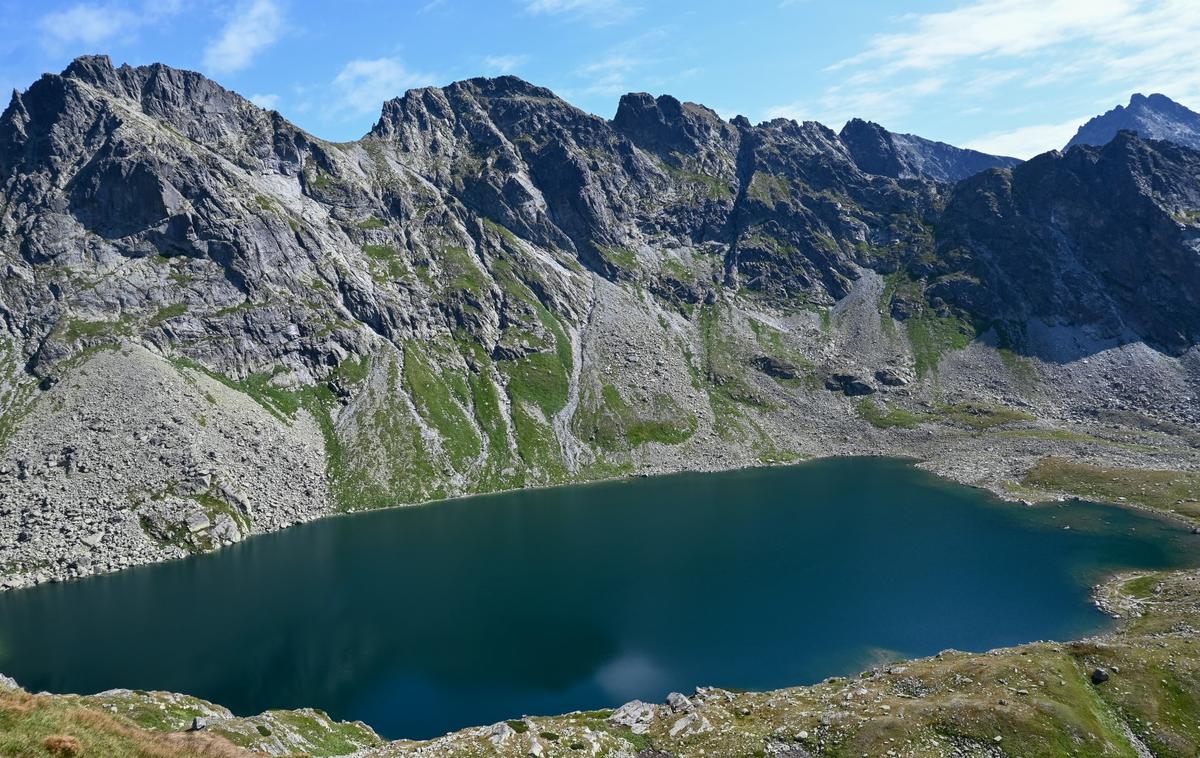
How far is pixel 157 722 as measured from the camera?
38.8 meters

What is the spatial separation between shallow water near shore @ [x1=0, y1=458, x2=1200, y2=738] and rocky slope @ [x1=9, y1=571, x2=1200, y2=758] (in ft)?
39.7

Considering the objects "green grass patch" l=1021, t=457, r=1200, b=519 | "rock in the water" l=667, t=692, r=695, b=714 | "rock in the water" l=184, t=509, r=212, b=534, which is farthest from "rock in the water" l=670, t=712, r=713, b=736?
"green grass patch" l=1021, t=457, r=1200, b=519

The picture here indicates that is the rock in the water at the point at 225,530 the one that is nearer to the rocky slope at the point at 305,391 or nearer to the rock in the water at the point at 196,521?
the rocky slope at the point at 305,391

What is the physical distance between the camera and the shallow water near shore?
198ft

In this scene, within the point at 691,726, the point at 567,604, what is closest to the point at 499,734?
the point at 691,726

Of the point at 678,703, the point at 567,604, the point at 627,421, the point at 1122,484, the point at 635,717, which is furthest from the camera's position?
the point at 627,421

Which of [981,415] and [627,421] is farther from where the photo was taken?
[981,415]

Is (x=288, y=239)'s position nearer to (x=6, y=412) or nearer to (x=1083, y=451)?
(x=6, y=412)

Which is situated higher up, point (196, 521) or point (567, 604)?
point (196, 521)

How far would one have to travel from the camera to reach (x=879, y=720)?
3847 cm

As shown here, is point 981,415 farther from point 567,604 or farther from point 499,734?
point 499,734

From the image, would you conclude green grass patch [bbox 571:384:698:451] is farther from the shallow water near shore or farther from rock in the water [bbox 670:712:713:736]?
rock in the water [bbox 670:712:713:736]

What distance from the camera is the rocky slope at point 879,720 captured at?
36281 millimetres

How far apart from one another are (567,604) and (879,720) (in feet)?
145
